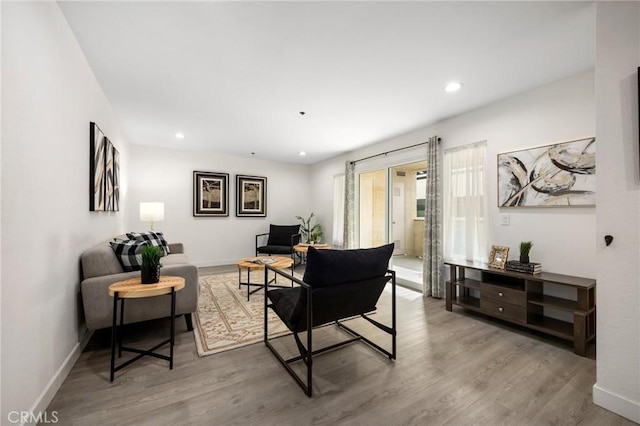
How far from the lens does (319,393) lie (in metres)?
1.67

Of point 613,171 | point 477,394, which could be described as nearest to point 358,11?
point 613,171

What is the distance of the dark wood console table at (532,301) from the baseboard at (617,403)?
69 cm

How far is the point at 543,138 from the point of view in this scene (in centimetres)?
267

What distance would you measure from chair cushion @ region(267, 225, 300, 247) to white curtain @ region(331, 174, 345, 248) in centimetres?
92

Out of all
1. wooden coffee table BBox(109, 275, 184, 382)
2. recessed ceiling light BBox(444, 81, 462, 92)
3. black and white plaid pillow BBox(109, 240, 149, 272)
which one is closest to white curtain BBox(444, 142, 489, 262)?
recessed ceiling light BBox(444, 81, 462, 92)

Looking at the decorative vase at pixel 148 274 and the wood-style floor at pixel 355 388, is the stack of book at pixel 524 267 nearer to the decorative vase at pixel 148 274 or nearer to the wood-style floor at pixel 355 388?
the wood-style floor at pixel 355 388

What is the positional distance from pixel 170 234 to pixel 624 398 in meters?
6.21

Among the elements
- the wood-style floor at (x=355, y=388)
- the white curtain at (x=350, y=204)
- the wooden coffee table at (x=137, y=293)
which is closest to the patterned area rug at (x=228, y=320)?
the wood-style floor at (x=355, y=388)

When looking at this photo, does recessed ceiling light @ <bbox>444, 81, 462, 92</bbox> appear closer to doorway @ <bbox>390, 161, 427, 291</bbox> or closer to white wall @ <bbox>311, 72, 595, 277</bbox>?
white wall @ <bbox>311, 72, 595, 277</bbox>

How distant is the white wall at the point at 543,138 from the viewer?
2.40m

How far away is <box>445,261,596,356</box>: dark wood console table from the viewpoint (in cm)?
216

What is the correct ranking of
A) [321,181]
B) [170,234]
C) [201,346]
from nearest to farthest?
[201,346] < [170,234] < [321,181]

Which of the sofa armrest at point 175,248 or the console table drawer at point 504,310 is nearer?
the console table drawer at point 504,310

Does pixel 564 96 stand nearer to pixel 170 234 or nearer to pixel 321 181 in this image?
pixel 321 181
